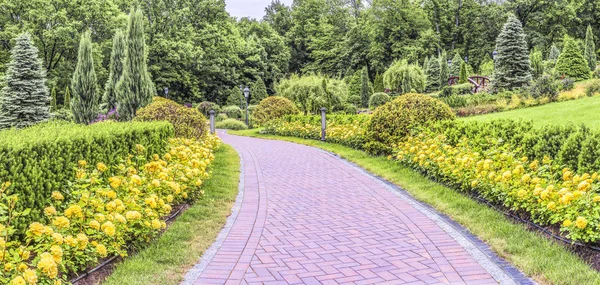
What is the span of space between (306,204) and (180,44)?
1403 inches

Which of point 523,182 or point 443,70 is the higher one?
point 443,70

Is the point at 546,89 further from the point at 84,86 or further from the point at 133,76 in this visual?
the point at 84,86

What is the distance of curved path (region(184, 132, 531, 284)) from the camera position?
373cm

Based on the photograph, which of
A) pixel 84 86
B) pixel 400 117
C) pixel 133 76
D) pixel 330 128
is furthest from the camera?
pixel 84 86

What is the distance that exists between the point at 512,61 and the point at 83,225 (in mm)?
23123

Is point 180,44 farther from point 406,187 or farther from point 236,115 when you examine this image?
point 406,187

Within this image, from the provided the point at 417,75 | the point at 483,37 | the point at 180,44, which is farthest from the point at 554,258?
the point at 483,37

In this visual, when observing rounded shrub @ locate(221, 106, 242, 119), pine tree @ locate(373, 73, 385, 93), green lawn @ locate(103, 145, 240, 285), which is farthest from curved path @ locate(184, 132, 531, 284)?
pine tree @ locate(373, 73, 385, 93)

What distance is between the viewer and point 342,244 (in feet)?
15.0

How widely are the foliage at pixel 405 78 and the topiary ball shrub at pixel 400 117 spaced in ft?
64.4

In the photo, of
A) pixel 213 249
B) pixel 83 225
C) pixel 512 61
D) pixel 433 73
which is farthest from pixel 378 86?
pixel 83 225

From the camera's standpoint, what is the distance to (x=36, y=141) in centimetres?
411

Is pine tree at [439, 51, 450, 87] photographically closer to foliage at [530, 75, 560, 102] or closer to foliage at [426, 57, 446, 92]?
foliage at [426, 57, 446, 92]

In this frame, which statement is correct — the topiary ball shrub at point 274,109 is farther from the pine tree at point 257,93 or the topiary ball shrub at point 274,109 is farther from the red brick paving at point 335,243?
the pine tree at point 257,93
